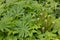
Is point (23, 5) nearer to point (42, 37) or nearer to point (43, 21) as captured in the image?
point (43, 21)

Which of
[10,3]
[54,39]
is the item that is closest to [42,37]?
[54,39]

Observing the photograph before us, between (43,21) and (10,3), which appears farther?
(10,3)

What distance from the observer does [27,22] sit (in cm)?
255

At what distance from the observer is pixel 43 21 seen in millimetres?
2635

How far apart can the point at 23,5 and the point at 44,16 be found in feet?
1.42

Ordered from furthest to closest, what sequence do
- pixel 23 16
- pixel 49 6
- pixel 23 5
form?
pixel 49 6 → pixel 23 5 → pixel 23 16

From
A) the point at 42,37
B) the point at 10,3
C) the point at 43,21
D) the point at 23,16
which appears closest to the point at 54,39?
the point at 42,37

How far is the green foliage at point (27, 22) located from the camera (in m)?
2.46

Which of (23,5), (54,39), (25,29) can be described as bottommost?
(54,39)

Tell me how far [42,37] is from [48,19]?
340 millimetres

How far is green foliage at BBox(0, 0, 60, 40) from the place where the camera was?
2.46 m

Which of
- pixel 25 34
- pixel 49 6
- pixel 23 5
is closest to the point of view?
pixel 25 34

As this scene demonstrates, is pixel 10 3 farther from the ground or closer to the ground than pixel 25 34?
farther from the ground

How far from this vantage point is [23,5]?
2842mm
